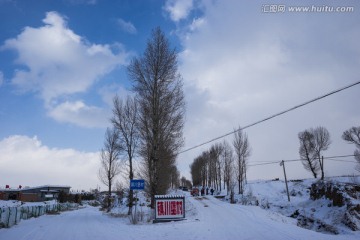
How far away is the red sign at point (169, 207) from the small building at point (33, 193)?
68.9 meters

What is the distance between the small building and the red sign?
226 feet

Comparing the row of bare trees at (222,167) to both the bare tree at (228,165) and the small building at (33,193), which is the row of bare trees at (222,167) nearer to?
the bare tree at (228,165)

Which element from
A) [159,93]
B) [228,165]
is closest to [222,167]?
[228,165]

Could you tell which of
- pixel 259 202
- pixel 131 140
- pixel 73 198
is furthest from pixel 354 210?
pixel 73 198

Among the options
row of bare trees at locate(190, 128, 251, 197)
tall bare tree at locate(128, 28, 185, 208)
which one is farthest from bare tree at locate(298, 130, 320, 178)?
tall bare tree at locate(128, 28, 185, 208)

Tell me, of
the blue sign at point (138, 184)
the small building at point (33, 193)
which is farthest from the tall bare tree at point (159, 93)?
the small building at point (33, 193)

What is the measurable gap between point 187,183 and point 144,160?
127 m

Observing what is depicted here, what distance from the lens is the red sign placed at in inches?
726

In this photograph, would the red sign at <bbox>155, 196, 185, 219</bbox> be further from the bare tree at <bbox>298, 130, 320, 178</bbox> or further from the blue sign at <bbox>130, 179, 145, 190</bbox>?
the bare tree at <bbox>298, 130, 320, 178</bbox>

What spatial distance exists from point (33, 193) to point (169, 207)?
8027 cm

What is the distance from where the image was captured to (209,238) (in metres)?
11.7

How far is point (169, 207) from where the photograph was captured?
18.6m

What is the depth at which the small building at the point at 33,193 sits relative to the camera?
7981 cm

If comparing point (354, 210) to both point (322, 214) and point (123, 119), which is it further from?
point (123, 119)
